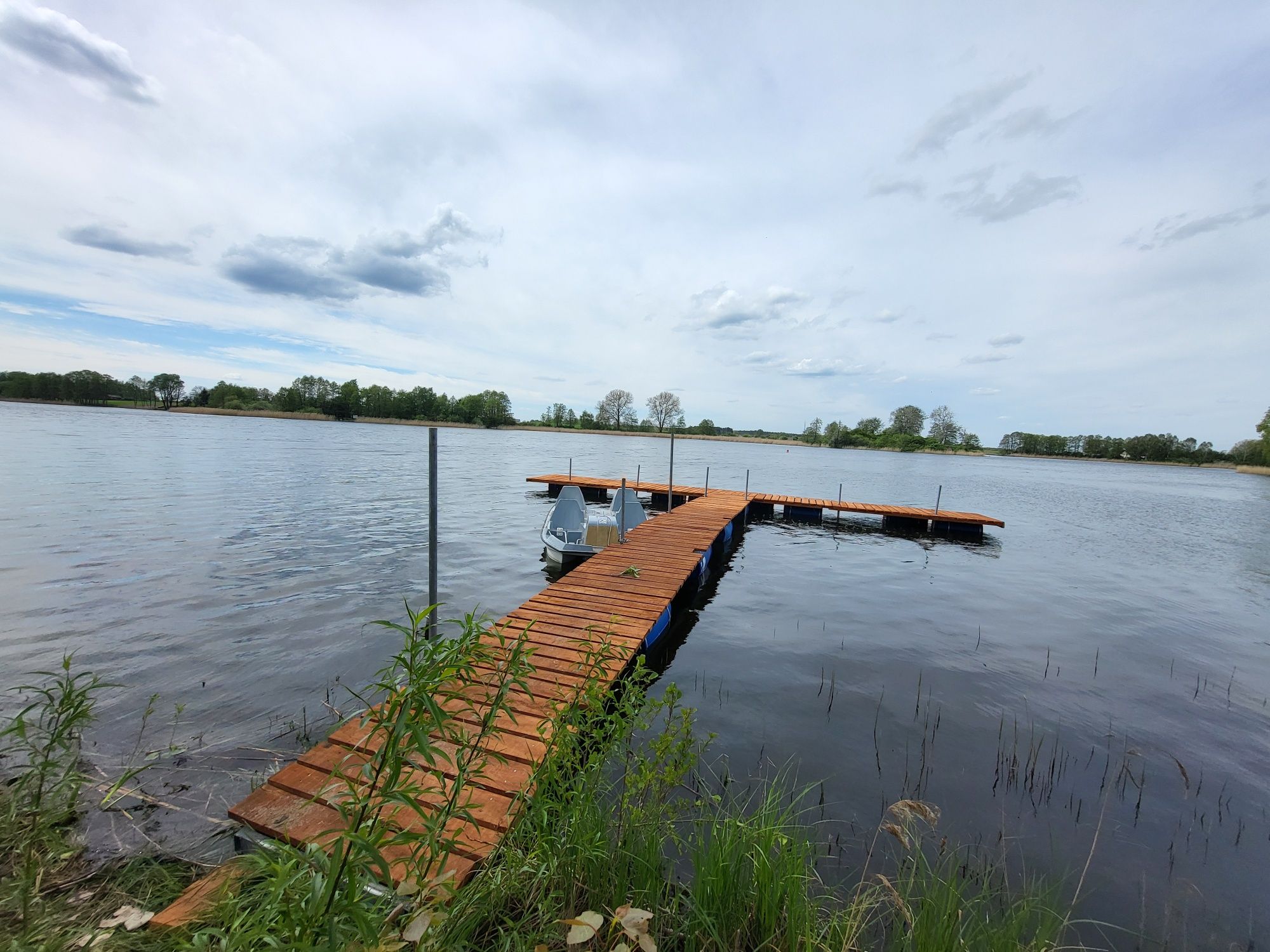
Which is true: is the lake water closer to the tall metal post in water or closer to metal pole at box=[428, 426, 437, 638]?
metal pole at box=[428, 426, 437, 638]

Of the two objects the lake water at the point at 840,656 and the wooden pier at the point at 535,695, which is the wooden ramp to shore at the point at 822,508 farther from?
the wooden pier at the point at 535,695

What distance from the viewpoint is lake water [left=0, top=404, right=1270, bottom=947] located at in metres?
4.29

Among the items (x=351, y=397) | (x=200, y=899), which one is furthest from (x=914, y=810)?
(x=351, y=397)

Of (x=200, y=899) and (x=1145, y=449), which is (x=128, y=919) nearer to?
(x=200, y=899)

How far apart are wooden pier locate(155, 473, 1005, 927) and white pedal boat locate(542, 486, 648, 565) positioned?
0.46 m

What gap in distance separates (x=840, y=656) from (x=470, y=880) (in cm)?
611

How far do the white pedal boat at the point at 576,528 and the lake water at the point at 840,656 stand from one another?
2.66ft

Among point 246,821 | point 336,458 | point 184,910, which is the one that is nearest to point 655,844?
point 184,910

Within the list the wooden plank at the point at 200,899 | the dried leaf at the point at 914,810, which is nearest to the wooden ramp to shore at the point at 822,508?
the dried leaf at the point at 914,810

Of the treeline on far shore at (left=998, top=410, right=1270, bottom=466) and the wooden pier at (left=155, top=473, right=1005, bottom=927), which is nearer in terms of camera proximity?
the wooden pier at (left=155, top=473, right=1005, bottom=927)

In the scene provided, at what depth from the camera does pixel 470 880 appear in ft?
8.89

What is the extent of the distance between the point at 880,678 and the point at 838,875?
3570 mm

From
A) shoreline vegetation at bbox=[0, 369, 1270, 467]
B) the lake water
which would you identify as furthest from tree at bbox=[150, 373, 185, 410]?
the lake water

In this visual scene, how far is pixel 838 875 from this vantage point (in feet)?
12.3
